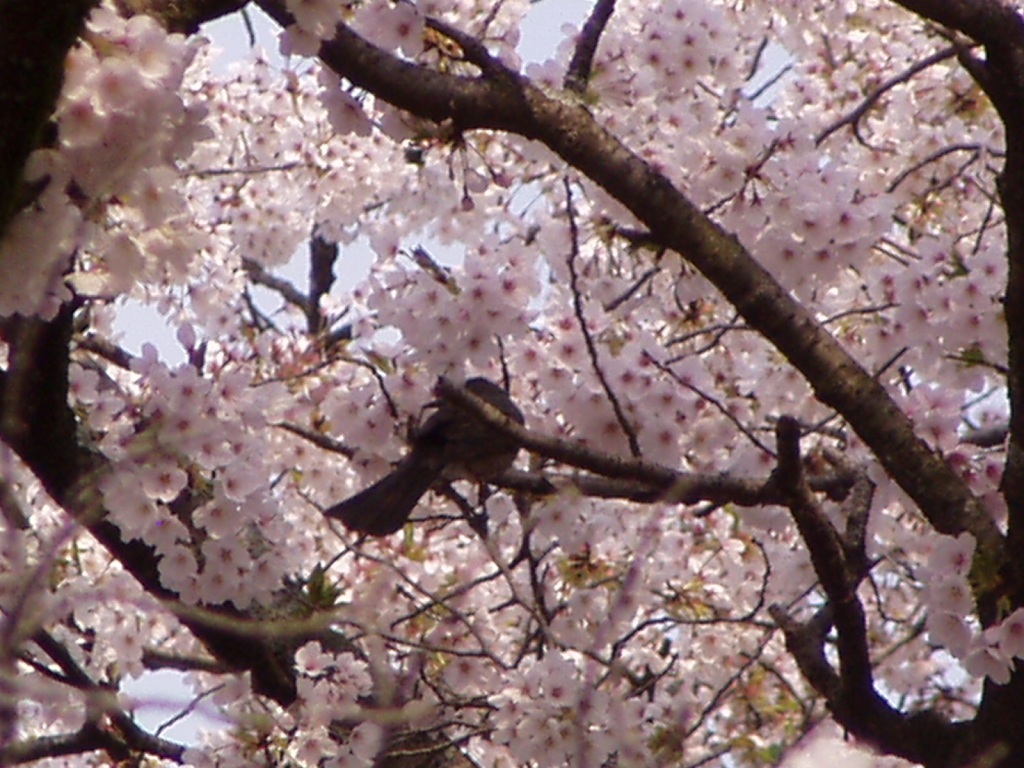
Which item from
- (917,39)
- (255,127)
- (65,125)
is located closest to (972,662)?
(65,125)

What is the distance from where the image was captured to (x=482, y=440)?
317 cm

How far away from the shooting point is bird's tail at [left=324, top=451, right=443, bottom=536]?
10.2 feet

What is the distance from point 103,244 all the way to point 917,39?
4.95 m

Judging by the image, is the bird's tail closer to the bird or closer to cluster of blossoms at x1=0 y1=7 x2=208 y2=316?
the bird

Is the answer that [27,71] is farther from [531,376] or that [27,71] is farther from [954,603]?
[531,376]

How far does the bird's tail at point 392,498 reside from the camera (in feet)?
10.2

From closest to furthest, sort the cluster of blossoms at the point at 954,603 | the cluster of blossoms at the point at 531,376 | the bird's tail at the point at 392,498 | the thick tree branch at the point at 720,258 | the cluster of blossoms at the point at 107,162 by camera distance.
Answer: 1. the cluster of blossoms at the point at 107,162
2. the cluster of blossoms at the point at 531,376
3. the cluster of blossoms at the point at 954,603
4. the thick tree branch at the point at 720,258
5. the bird's tail at the point at 392,498

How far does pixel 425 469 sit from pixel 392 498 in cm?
10

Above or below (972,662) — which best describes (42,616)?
below

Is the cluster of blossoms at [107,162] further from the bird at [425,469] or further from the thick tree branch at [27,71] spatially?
Result: the bird at [425,469]

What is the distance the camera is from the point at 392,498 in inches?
124

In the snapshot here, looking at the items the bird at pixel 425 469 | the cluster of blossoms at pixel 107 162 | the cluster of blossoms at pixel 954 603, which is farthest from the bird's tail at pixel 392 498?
the cluster of blossoms at pixel 107 162

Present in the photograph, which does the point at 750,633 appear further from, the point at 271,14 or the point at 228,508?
the point at 271,14


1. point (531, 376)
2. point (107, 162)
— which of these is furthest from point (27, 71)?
point (531, 376)
